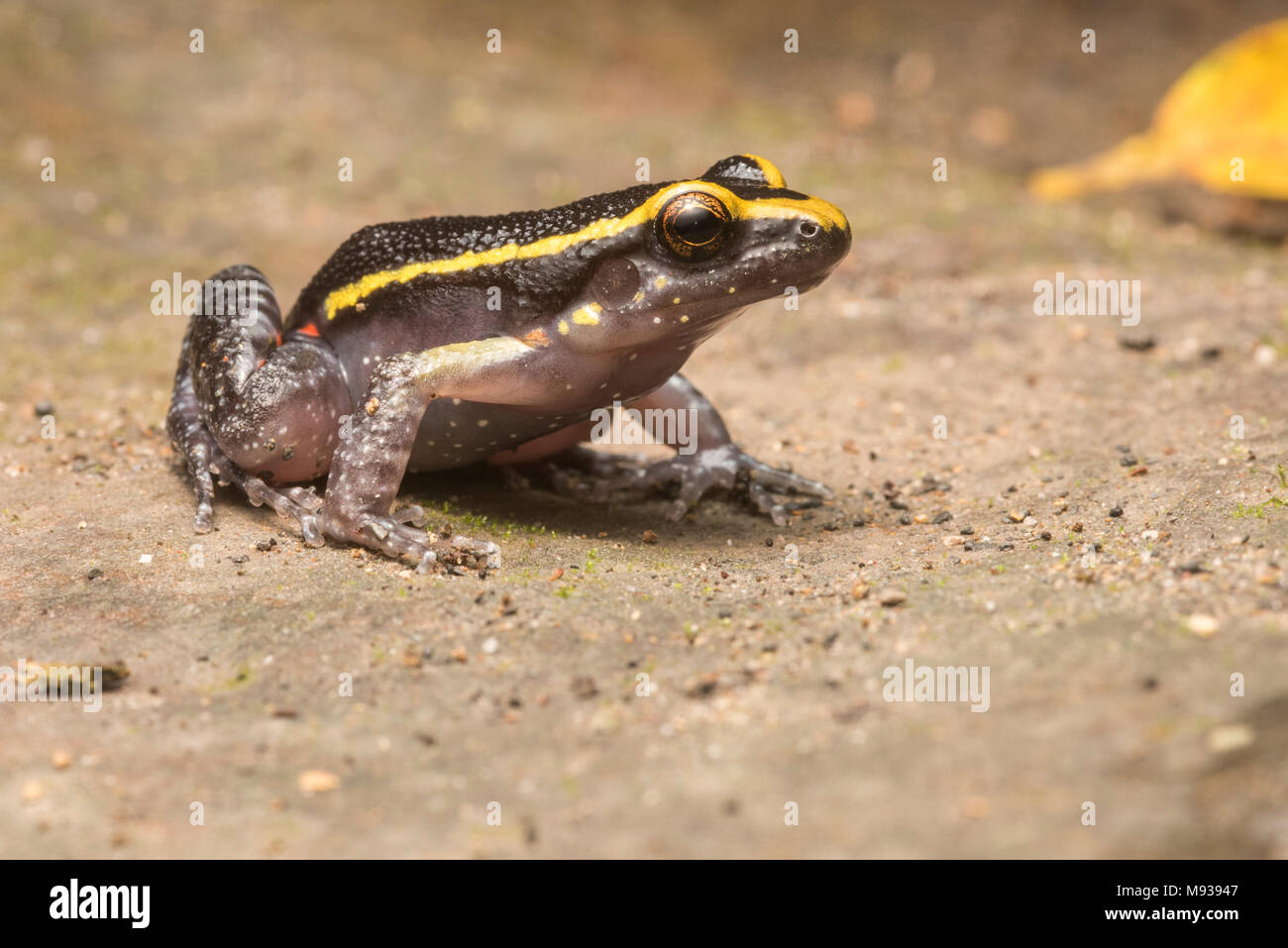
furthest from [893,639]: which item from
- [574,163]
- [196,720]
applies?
[574,163]

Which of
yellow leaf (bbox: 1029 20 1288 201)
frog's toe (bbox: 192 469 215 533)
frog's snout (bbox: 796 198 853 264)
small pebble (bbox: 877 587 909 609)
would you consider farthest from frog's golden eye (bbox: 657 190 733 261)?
yellow leaf (bbox: 1029 20 1288 201)

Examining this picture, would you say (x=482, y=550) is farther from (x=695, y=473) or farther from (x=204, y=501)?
(x=695, y=473)

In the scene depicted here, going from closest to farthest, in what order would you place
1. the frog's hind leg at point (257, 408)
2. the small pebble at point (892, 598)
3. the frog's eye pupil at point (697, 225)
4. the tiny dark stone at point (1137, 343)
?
the small pebble at point (892, 598) → the frog's eye pupil at point (697, 225) → the frog's hind leg at point (257, 408) → the tiny dark stone at point (1137, 343)

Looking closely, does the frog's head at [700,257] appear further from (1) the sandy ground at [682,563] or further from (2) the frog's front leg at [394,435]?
(1) the sandy ground at [682,563]

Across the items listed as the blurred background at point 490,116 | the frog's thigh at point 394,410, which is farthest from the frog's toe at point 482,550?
the blurred background at point 490,116

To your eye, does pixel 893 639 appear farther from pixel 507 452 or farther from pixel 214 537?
pixel 214 537

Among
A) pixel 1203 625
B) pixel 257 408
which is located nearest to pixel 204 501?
pixel 257 408

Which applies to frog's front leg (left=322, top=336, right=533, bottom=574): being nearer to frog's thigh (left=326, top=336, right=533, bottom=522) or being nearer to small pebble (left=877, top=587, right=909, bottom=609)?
frog's thigh (left=326, top=336, right=533, bottom=522)
